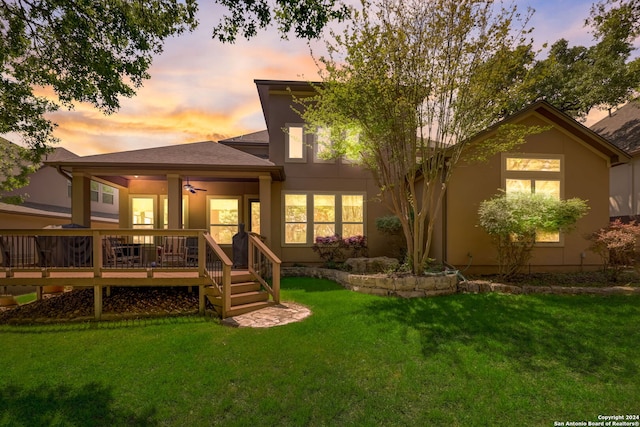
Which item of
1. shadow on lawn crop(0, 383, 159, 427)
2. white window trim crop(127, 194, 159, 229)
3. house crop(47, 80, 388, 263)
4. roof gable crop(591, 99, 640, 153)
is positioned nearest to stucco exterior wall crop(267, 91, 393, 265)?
house crop(47, 80, 388, 263)

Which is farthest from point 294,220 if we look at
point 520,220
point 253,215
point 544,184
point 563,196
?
point 563,196

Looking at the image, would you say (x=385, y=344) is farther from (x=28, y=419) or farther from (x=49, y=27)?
(x=49, y=27)

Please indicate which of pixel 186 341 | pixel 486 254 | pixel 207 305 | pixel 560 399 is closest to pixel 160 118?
pixel 207 305

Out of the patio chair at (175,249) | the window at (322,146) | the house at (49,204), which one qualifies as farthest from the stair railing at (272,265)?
the house at (49,204)

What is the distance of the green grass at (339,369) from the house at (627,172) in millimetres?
9235

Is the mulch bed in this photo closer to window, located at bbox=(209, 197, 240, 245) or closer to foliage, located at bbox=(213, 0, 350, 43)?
window, located at bbox=(209, 197, 240, 245)

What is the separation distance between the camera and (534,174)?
8.88 metres

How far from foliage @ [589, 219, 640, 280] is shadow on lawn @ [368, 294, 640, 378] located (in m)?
1.41

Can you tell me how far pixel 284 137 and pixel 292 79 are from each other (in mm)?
1987

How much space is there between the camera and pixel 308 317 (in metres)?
5.87

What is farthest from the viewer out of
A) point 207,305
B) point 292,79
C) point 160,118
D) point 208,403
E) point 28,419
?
point 160,118

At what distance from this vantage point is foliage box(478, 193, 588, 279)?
23.2 ft

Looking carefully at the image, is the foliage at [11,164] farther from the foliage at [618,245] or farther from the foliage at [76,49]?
the foliage at [618,245]

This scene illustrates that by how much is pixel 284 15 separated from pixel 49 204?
61.1ft
